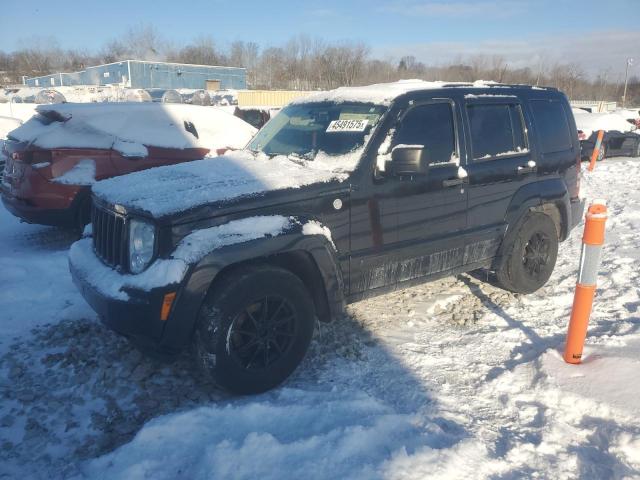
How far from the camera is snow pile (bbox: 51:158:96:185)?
5.74 metres

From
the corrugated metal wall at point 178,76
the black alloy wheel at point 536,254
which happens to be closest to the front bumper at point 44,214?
the black alloy wheel at point 536,254

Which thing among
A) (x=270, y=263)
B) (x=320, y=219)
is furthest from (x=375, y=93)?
(x=270, y=263)

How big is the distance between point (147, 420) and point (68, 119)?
4513 millimetres

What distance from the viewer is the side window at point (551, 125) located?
4.69 meters

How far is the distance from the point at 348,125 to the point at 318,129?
301 millimetres

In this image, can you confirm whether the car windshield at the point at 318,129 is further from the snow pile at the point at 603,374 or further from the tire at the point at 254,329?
the snow pile at the point at 603,374

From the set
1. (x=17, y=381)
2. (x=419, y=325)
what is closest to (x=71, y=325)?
(x=17, y=381)

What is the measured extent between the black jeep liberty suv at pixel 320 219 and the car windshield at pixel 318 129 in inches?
0.6

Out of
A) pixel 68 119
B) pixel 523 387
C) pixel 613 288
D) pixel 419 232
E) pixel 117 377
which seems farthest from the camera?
pixel 68 119

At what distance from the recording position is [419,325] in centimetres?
422

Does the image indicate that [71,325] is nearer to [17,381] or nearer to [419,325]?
[17,381]

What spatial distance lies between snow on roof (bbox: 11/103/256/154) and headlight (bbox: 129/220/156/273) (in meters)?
3.51

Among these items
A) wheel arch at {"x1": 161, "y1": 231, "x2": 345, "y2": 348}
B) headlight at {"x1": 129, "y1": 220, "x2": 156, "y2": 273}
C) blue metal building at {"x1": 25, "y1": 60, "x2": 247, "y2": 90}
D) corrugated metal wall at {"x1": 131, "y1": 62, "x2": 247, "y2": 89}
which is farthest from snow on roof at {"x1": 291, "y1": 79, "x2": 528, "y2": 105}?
corrugated metal wall at {"x1": 131, "y1": 62, "x2": 247, "y2": 89}

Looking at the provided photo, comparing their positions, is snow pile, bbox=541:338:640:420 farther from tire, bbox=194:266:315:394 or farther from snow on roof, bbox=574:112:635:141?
snow on roof, bbox=574:112:635:141
